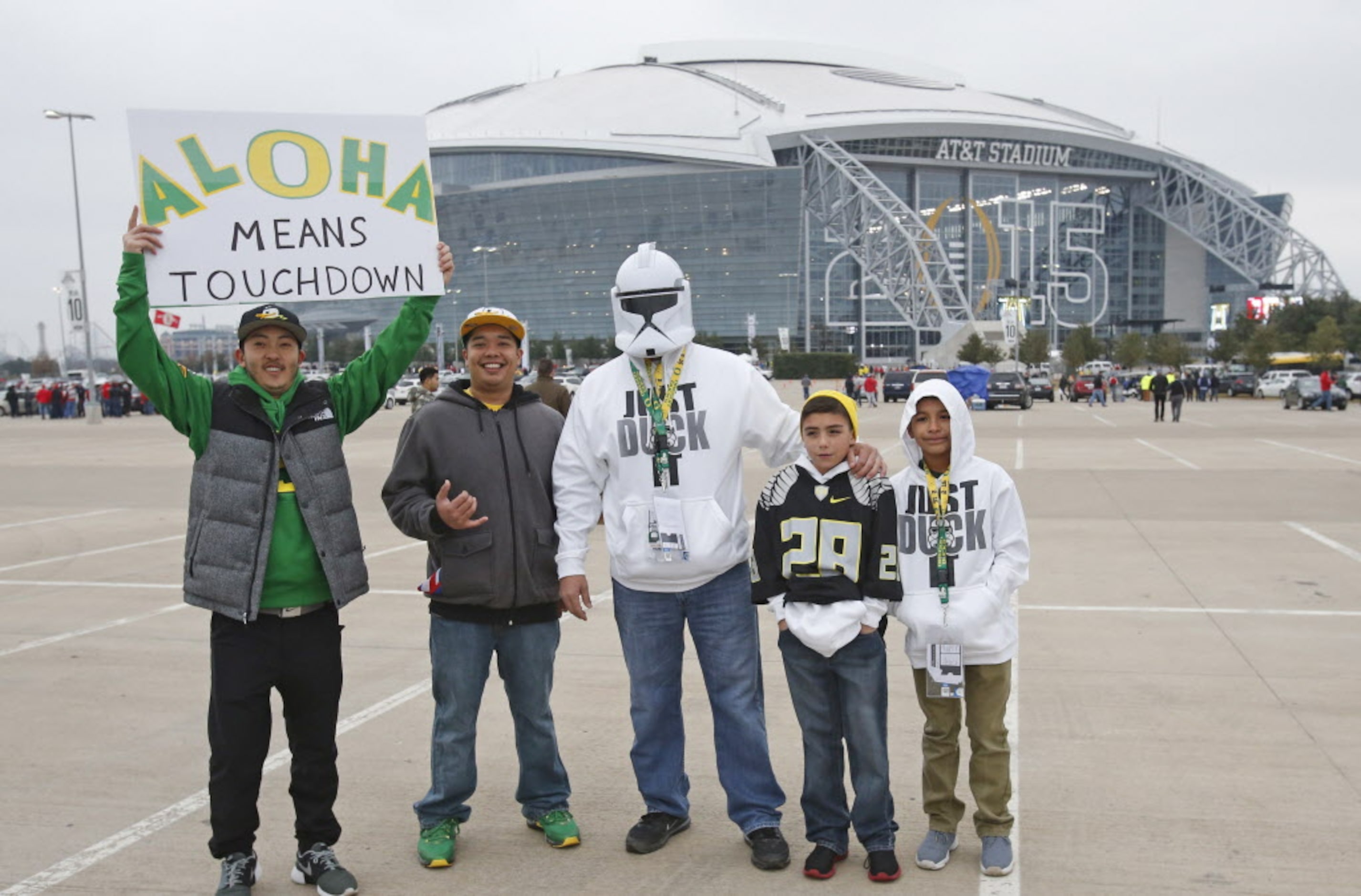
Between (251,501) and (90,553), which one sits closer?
(251,501)

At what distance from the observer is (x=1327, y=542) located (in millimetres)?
11109

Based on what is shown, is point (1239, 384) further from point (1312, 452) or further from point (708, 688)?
point (708, 688)

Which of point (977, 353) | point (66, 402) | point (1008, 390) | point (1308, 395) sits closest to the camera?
point (1308, 395)

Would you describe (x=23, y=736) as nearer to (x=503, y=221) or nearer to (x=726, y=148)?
(x=726, y=148)

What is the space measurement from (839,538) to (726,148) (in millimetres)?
99249

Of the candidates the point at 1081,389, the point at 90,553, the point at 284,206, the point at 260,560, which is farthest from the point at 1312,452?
the point at 1081,389

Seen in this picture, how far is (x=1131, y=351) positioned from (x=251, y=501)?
280 ft

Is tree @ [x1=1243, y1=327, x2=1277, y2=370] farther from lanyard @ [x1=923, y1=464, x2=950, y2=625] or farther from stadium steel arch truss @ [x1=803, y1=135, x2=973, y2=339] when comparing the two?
lanyard @ [x1=923, y1=464, x2=950, y2=625]

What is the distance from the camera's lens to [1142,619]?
779 centimetres

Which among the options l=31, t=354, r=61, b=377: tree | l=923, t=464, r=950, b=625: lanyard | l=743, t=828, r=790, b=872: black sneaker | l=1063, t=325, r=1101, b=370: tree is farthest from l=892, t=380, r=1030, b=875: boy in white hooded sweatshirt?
l=31, t=354, r=61, b=377: tree

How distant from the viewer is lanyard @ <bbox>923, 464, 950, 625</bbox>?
3.97m

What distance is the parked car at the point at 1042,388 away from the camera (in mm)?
52250

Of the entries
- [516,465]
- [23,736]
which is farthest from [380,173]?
[23,736]

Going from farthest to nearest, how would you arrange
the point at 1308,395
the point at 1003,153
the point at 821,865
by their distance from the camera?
the point at 1003,153
the point at 1308,395
the point at 821,865
